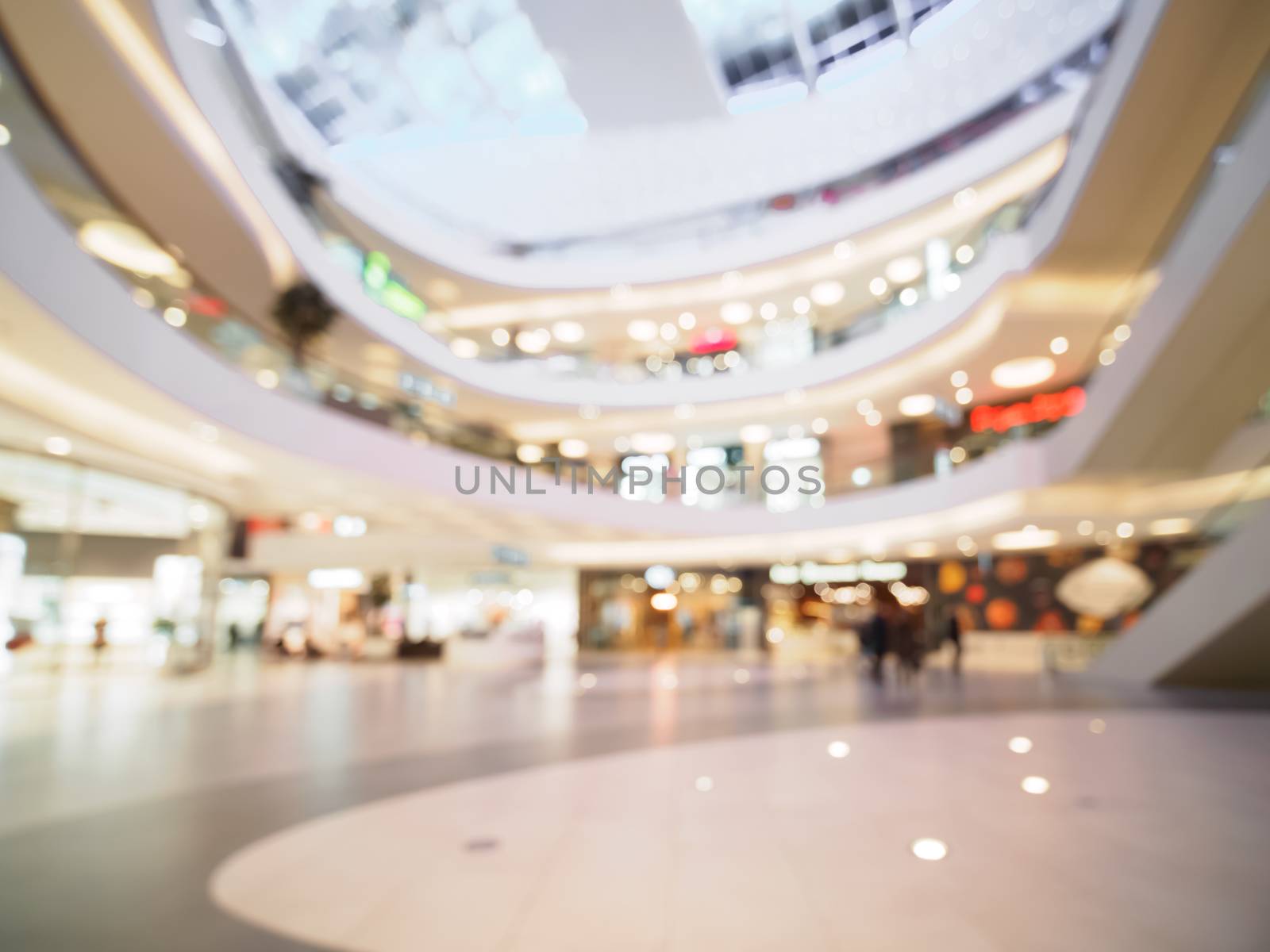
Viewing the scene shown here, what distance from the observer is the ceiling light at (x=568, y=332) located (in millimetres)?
28984

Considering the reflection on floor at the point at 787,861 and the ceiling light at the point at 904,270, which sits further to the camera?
the ceiling light at the point at 904,270

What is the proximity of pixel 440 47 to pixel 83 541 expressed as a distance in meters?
18.2

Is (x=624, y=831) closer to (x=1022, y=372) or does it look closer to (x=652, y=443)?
(x=1022, y=372)

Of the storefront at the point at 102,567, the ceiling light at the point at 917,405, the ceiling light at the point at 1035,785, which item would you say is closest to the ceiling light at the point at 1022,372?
the ceiling light at the point at 917,405

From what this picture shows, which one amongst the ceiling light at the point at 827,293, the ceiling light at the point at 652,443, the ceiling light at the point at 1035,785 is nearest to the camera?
the ceiling light at the point at 1035,785

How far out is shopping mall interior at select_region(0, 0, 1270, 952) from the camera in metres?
3.68

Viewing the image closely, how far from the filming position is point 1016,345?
669 inches

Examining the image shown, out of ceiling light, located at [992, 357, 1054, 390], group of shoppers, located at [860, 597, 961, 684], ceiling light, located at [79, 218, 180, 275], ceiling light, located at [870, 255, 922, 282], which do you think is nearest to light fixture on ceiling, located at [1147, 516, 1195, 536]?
group of shoppers, located at [860, 597, 961, 684]

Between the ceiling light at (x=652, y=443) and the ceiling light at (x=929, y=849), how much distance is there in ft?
77.9

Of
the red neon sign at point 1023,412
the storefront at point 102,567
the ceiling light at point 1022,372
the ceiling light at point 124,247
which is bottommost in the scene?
the storefront at point 102,567

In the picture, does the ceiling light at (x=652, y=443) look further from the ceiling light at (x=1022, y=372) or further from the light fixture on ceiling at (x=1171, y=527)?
the light fixture on ceiling at (x=1171, y=527)

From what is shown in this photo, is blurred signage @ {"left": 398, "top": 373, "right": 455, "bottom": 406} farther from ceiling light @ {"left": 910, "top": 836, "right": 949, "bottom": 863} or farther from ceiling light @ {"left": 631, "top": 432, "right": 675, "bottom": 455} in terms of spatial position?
ceiling light @ {"left": 910, "top": 836, "right": 949, "bottom": 863}

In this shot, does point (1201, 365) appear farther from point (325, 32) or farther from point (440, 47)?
point (325, 32)

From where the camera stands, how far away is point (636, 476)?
837 inches
